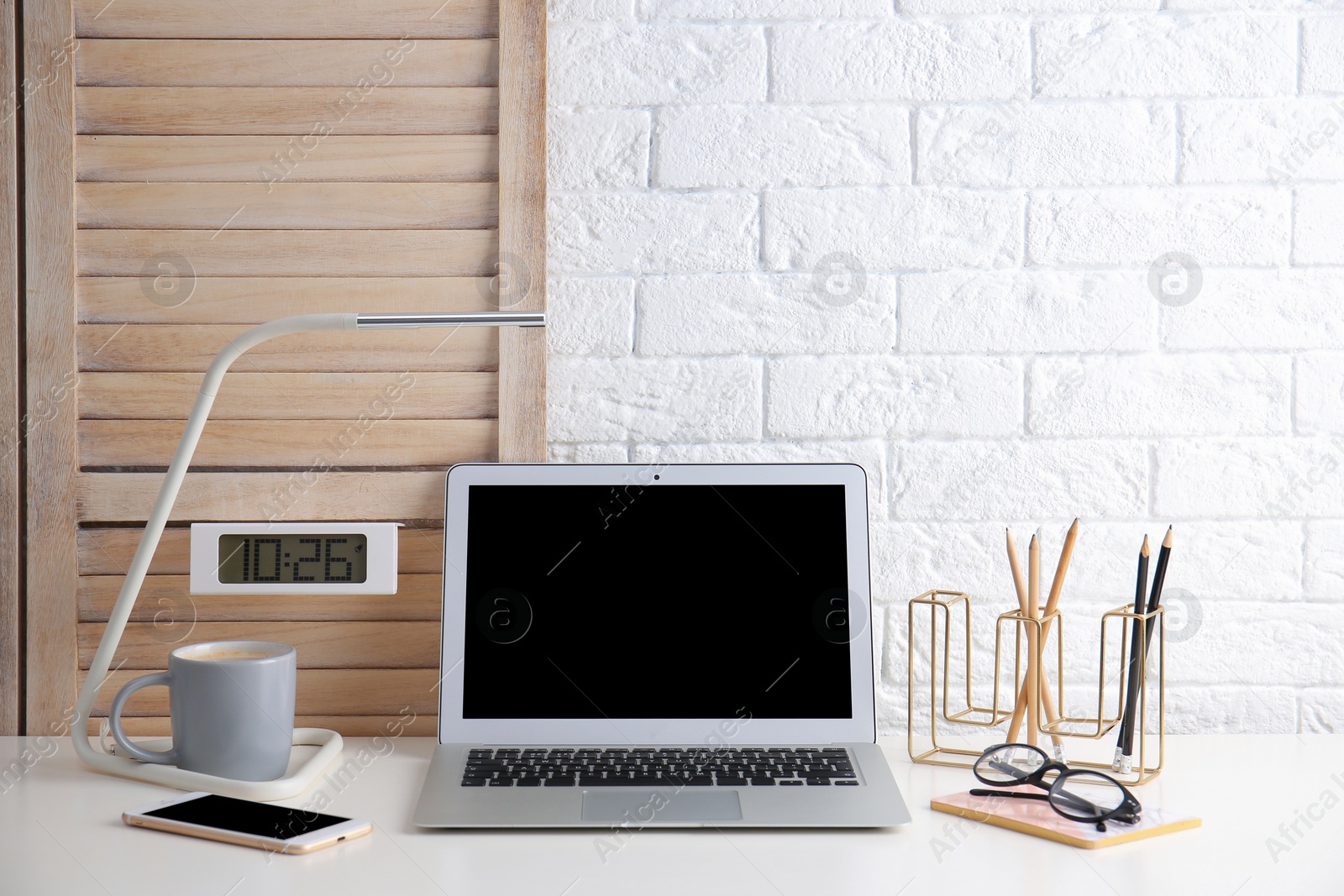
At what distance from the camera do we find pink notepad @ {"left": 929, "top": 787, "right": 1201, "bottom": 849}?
0.72 meters

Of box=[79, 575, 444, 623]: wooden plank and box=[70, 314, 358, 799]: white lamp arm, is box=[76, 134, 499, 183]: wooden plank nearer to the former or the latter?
box=[70, 314, 358, 799]: white lamp arm

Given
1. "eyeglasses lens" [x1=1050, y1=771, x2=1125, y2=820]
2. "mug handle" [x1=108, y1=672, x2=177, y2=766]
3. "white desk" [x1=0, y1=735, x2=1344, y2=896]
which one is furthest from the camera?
"mug handle" [x1=108, y1=672, x2=177, y2=766]

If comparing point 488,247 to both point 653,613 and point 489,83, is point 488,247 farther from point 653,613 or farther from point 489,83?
point 653,613

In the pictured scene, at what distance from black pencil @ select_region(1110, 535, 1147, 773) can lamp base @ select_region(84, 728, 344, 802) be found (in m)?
0.73

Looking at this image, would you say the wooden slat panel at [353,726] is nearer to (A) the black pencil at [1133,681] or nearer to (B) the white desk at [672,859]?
(B) the white desk at [672,859]

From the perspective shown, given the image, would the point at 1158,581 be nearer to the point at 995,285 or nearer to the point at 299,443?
the point at 995,285

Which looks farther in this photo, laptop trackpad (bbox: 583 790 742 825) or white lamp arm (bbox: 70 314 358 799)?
white lamp arm (bbox: 70 314 358 799)

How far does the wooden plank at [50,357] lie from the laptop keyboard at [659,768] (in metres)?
0.49

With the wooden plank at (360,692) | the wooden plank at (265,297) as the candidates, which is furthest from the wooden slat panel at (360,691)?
the wooden plank at (265,297)

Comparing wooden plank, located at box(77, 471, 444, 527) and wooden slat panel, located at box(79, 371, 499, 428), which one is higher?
wooden slat panel, located at box(79, 371, 499, 428)

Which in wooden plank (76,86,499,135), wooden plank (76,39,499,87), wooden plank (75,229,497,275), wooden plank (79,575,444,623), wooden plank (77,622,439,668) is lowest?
wooden plank (77,622,439,668)

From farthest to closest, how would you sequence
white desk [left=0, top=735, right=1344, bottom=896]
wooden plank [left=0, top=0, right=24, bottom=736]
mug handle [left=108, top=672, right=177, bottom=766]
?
wooden plank [left=0, top=0, right=24, bottom=736]
mug handle [left=108, top=672, right=177, bottom=766]
white desk [left=0, top=735, right=1344, bottom=896]

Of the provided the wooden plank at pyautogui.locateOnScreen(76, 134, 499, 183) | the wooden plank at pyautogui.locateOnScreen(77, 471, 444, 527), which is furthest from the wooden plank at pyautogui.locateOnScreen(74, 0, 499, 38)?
the wooden plank at pyautogui.locateOnScreen(77, 471, 444, 527)

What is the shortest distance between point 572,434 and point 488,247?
220 mm
